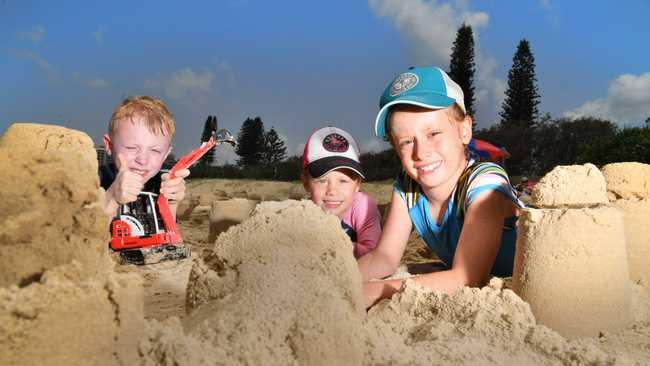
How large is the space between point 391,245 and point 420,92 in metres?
0.93

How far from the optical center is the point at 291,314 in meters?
1.33

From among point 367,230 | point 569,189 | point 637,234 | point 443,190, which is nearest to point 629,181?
point 637,234

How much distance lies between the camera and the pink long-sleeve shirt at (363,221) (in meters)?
3.61

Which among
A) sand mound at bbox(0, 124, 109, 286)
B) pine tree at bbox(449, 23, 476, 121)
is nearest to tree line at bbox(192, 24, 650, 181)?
pine tree at bbox(449, 23, 476, 121)

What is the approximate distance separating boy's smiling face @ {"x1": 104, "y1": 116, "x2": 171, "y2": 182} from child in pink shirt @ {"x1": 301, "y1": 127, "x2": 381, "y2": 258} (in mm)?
1033

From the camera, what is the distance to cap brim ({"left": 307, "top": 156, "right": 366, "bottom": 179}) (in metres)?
3.49

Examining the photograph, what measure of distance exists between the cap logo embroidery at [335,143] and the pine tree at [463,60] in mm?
16059

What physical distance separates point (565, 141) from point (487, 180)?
461 inches

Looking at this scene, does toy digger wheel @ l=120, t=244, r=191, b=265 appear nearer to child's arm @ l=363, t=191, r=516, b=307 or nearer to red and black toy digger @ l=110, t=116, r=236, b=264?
red and black toy digger @ l=110, t=116, r=236, b=264

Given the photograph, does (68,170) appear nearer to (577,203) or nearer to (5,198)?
(5,198)

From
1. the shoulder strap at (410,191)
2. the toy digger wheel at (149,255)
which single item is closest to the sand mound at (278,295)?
the shoulder strap at (410,191)

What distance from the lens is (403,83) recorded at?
2.54 metres

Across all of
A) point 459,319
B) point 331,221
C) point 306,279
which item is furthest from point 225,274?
point 459,319

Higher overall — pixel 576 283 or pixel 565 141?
pixel 565 141
